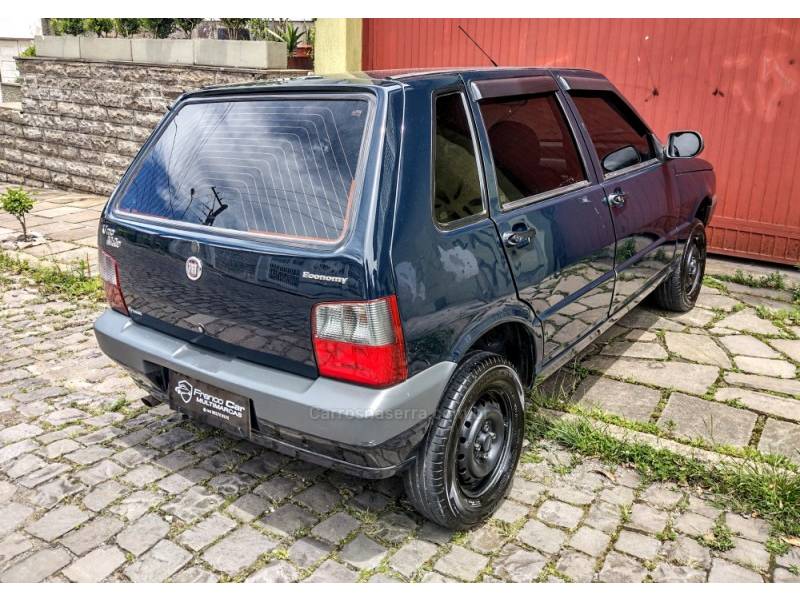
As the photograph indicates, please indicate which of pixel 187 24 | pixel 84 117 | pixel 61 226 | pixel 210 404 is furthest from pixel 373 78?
pixel 84 117

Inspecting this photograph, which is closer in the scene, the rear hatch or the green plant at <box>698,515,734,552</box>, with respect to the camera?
the rear hatch

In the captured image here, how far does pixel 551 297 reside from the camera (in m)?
3.21

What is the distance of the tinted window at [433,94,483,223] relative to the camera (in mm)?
2623

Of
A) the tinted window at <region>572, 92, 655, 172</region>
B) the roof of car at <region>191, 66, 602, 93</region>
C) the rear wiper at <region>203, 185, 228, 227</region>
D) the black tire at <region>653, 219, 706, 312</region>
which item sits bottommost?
the black tire at <region>653, 219, 706, 312</region>

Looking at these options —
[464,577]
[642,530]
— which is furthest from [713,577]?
[464,577]

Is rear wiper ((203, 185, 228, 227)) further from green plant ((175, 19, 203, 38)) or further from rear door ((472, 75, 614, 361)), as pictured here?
green plant ((175, 19, 203, 38))

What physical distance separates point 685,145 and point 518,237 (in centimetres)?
205

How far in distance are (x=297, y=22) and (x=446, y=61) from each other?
2.91 m

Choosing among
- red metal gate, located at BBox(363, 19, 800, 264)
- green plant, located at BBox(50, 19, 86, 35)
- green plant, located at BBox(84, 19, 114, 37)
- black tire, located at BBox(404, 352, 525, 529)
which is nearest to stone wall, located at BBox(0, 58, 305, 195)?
green plant, located at BBox(84, 19, 114, 37)

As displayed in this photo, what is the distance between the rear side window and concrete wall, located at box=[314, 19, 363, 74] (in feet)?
14.4

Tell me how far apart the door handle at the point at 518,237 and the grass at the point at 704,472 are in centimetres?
108

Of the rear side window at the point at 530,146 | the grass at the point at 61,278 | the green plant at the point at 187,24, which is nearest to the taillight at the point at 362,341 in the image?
the rear side window at the point at 530,146

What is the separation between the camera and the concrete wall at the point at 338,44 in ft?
24.3

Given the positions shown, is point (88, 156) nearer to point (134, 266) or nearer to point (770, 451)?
point (134, 266)
